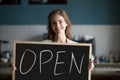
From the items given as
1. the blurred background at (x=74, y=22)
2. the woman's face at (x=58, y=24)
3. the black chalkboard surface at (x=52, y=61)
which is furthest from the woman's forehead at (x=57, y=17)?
the blurred background at (x=74, y=22)

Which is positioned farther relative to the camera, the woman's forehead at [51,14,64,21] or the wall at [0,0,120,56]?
the wall at [0,0,120,56]

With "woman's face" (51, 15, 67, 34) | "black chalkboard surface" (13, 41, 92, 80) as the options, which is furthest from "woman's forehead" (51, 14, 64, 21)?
"black chalkboard surface" (13, 41, 92, 80)

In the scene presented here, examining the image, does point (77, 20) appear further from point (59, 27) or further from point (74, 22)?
point (59, 27)

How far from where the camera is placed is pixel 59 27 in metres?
1.88

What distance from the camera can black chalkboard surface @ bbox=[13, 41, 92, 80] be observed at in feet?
6.07

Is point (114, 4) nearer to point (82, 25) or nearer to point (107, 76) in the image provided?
point (82, 25)

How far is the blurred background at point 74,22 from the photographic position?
491 centimetres

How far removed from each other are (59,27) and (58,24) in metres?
0.02

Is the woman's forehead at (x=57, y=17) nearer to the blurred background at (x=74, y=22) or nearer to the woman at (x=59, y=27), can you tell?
the woman at (x=59, y=27)

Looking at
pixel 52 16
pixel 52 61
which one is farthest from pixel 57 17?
pixel 52 61

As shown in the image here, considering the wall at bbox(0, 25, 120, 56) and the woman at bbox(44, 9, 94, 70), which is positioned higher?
the woman at bbox(44, 9, 94, 70)

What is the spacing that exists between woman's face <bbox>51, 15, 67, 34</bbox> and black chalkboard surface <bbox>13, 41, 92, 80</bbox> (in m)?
0.11

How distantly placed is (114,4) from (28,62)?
3381 millimetres

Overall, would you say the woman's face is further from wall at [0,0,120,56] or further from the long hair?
wall at [0,0,120,56]
